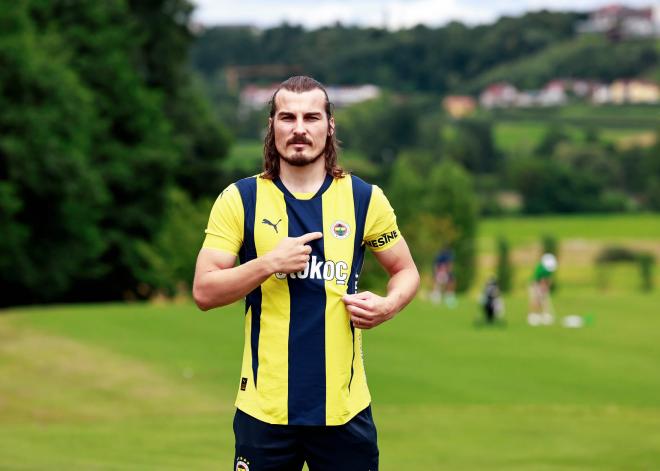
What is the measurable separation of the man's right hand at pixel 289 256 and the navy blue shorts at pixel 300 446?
2.38ft

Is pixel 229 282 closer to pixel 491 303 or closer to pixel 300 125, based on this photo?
pixel 300 125

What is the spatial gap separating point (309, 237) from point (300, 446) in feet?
3.07

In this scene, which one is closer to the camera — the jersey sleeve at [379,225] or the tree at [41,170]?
the jersey sleeve at [379,225]

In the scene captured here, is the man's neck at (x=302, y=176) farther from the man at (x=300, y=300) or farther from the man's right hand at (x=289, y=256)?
the man's right hand at (x=289, y=256)

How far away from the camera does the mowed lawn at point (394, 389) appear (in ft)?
54.1

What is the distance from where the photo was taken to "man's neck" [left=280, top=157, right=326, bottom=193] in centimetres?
615

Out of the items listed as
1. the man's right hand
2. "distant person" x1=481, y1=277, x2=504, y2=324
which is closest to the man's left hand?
the man's right hand

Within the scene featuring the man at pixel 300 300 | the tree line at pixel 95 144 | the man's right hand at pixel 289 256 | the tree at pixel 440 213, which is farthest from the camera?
the tree at pixel 440 213

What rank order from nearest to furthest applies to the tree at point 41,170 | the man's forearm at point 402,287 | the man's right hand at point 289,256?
the man's right hand at point 289,256
the man's forearm at point 402,287
the tree at point 41,170

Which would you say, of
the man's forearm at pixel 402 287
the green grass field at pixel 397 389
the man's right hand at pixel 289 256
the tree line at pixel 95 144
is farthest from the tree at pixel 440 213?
the man's right hand at pixel 289 256

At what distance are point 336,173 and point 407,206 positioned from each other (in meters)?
111

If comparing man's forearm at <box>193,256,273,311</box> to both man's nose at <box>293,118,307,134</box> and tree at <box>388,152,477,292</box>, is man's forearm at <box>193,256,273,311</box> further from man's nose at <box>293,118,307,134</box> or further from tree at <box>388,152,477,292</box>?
tree at <box>388,152,477,292</box>

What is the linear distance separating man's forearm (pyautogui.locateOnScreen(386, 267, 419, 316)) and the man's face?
0.68 m

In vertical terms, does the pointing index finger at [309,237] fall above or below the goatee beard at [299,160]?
below
